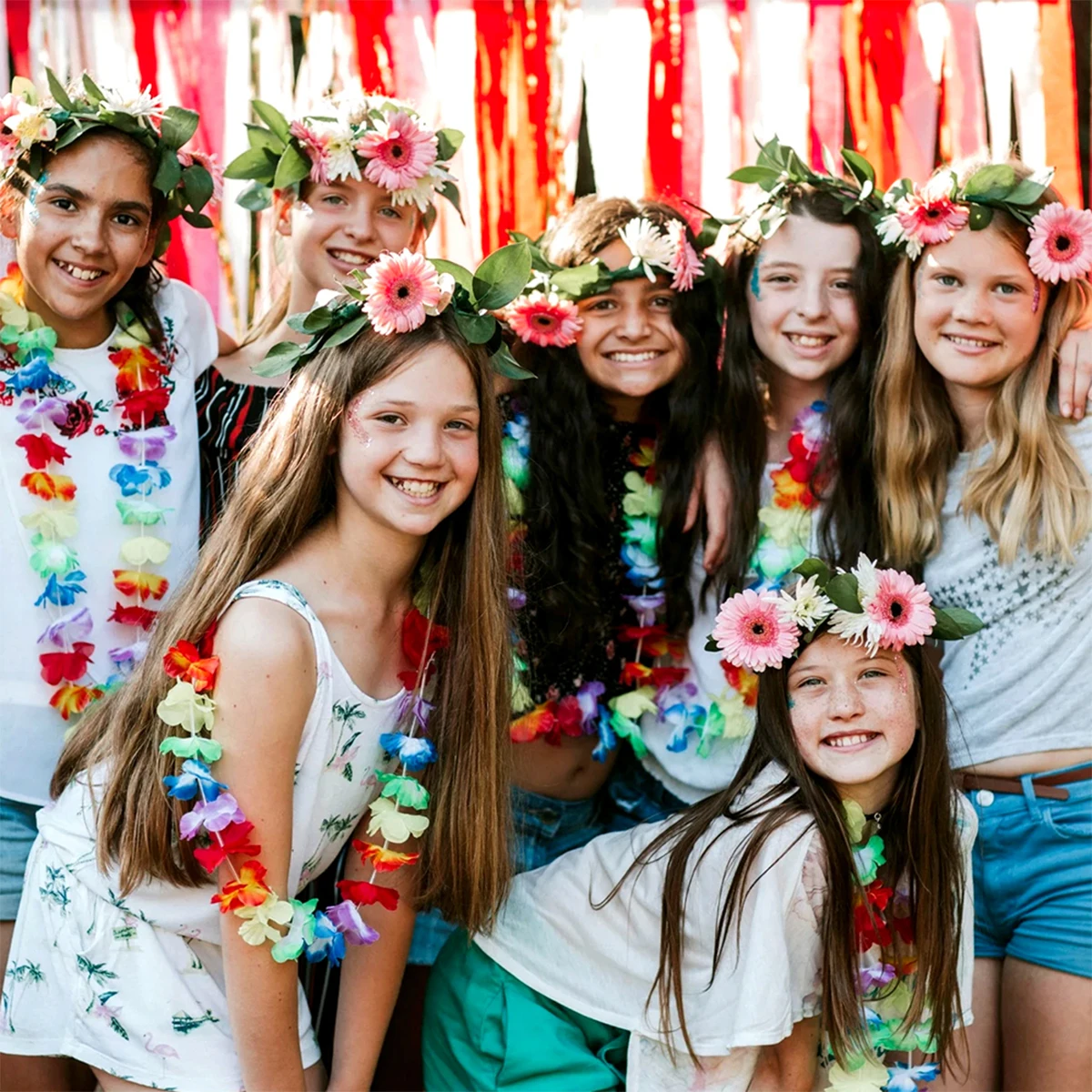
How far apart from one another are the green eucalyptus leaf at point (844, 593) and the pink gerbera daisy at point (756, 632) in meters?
0.10

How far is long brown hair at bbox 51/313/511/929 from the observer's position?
252 centimetres

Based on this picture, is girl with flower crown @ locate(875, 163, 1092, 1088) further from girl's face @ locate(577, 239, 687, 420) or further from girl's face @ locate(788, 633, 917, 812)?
girl's face @ locate(577, 239, 687, 420)

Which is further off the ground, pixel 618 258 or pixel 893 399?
pixel 618 258

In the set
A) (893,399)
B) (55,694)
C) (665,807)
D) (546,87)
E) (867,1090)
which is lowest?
(867,1090)

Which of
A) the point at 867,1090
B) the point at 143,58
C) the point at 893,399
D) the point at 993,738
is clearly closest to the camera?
the point at 867,1090

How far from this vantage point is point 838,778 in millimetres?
2713

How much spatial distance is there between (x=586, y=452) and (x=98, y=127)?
136 cm

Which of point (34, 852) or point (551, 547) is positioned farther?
point (551, 547)

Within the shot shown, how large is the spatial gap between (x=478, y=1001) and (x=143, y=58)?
3.00m

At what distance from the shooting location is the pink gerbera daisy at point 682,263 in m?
3.34

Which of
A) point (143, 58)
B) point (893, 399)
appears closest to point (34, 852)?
point (893, 399)

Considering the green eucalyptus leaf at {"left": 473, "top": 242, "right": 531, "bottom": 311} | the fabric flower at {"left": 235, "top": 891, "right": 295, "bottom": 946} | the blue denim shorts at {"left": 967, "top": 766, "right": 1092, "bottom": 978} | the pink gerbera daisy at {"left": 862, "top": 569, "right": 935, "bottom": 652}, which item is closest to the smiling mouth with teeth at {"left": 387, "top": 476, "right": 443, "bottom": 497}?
the green eucalyptus leaf at {"left": 473, "top": 242, "right": 531, "bottom": 311}

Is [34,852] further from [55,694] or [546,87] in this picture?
[546,87]

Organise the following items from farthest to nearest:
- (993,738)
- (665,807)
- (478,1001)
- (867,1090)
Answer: (665,807)
(993,738)
(478,1001)
(867,1090)
